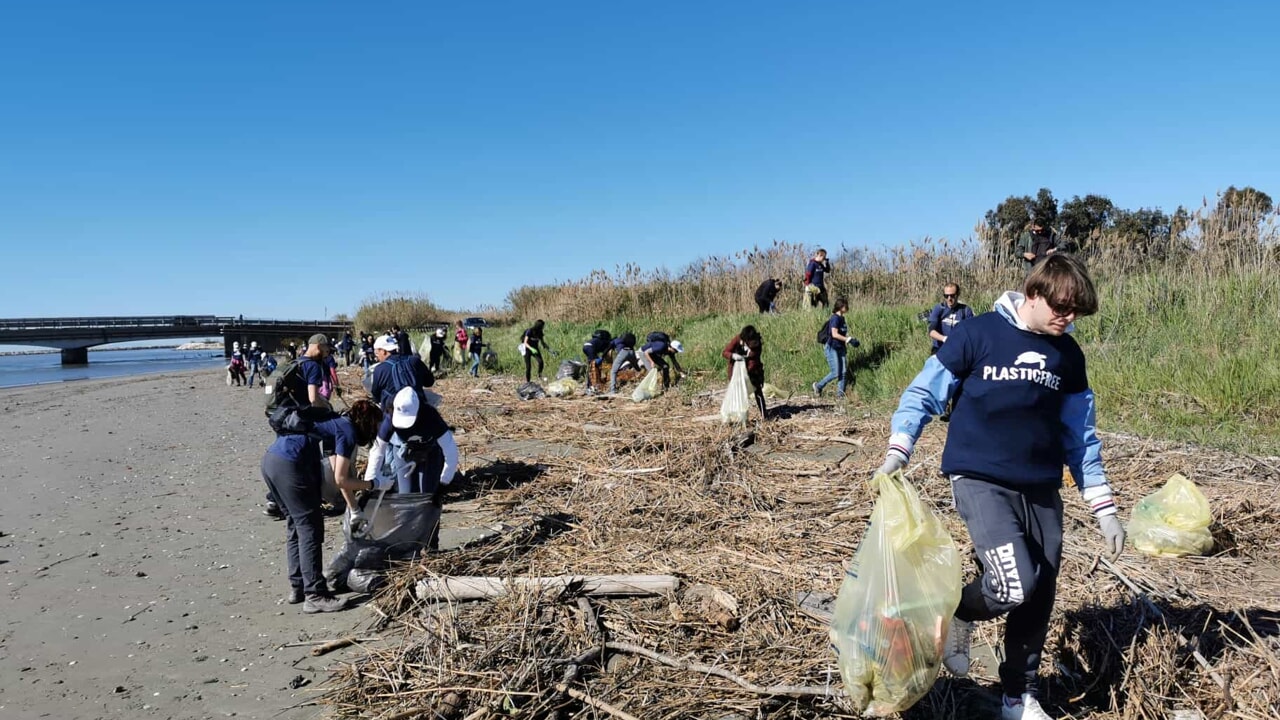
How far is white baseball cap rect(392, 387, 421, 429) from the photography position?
16.9 ft

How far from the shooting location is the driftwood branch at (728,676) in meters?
2.96

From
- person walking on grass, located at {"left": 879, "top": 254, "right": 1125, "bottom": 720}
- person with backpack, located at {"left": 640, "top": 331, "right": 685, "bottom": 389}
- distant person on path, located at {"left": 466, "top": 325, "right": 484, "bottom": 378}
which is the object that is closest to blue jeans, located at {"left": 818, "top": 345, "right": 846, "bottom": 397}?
person with backpack, located at {"left": 640, "top": 331, "right": 685, "bottom": 389}

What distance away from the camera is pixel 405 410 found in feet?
17.0

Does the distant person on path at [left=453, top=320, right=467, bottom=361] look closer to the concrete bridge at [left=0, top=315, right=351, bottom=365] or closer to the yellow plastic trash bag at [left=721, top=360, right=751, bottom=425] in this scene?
the yellow plastic trash bag at [left=721, top=360, right=751, bottom=425]

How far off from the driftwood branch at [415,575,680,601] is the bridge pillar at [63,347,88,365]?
71053 mm

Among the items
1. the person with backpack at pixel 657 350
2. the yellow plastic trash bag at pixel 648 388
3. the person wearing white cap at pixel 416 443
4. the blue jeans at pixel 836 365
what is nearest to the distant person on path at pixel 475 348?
the person with backpack at pixel 657 350

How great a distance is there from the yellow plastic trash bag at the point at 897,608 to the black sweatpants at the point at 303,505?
3.38 metres

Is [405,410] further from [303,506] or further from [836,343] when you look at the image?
[836,343]

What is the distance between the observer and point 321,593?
453 centimetres

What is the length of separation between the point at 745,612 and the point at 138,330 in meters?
71.4

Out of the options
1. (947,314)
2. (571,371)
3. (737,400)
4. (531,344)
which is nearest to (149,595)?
(737,400)

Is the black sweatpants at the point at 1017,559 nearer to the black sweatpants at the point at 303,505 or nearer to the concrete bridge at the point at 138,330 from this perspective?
the black sweatpants at the point at 303,505

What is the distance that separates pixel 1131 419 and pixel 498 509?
749cm

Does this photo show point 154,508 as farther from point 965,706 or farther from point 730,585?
point 965,706
